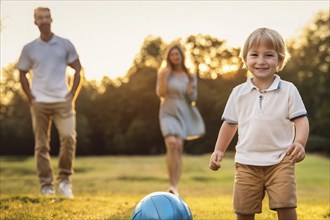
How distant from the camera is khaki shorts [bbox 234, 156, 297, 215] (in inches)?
147

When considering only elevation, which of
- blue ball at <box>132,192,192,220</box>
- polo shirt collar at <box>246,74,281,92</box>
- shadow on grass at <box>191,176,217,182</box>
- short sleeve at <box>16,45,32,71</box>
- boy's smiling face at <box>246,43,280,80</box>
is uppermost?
short sleeve at <box>16,45,32,71</box>

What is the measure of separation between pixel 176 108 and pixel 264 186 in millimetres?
5330

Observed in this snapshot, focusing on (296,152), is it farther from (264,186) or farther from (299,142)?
(264,186)

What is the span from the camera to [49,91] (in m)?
7.71

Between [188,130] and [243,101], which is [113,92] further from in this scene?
[243,101]

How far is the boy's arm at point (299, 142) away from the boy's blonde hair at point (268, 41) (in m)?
0.51

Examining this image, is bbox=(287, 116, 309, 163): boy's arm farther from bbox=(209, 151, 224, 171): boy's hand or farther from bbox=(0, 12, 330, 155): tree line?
bbox=(0, 12, 330, 155): tree line

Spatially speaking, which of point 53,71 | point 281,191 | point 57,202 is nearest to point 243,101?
point 281,191

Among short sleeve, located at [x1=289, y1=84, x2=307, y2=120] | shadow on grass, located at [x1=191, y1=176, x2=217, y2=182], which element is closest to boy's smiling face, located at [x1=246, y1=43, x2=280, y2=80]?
short sleeve, located at [x1=289, y1=84, x2=307, y2=120]

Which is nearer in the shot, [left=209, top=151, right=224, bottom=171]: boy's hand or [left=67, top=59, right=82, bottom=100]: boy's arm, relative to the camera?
[left=209, top=151, right=224, bottom=171]: boy's hand

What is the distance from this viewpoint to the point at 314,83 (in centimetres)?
4422

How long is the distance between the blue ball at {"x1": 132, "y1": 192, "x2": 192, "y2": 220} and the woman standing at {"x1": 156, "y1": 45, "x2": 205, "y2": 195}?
4860 millimetres

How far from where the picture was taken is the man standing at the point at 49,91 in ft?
25.3

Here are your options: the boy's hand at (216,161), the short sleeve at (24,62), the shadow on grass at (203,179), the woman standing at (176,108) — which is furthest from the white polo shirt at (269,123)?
the shadow on grass at (203,179)
